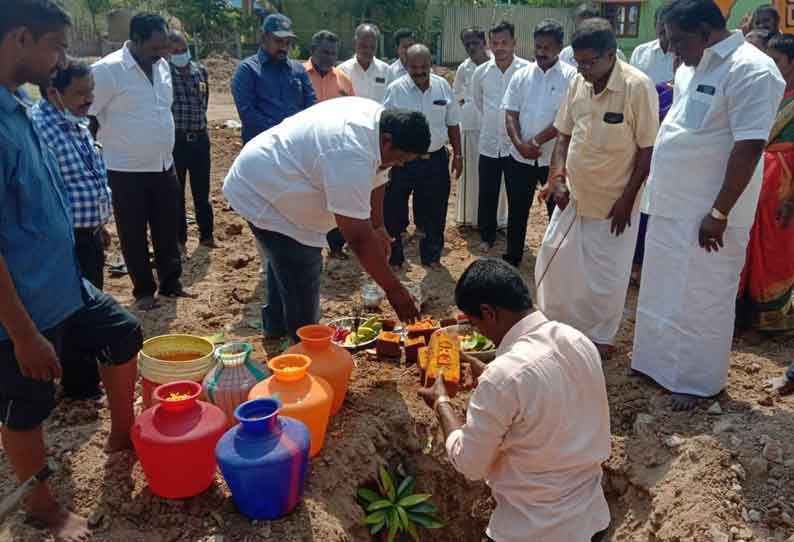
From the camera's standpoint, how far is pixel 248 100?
6023 millimetres

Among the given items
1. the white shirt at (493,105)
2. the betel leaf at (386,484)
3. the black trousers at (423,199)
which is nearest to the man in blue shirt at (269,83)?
the black trousers at (423,199)

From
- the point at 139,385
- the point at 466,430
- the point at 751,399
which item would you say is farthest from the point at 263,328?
the point at 751,399

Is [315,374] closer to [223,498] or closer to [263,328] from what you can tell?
[223,498]

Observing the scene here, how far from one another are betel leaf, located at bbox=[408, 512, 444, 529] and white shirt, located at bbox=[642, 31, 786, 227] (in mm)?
2157

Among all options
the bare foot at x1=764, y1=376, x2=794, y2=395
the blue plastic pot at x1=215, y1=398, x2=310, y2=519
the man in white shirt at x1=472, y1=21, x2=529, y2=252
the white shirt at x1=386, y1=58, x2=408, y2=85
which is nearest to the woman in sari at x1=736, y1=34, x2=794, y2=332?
the bare foot at x1=764, y1=376, x2=794, y2=395

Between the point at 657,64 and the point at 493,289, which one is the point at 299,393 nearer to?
the point at 493,289

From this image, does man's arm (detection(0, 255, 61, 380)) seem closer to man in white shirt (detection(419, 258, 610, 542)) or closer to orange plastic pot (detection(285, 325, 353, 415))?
orange plastic pot (detection(285, 325, 353, 415))

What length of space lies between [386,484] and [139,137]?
3.23 m

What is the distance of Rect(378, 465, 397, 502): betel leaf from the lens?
145 inches

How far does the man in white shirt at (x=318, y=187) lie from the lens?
330 centimetres

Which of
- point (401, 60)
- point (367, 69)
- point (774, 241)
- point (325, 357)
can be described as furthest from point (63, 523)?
point (401, 60)

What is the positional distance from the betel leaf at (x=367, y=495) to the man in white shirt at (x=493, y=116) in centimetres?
389

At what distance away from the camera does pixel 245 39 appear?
87.2ft

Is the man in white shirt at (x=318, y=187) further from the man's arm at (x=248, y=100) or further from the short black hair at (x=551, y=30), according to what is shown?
the short black hair at (x=551, y=30)
